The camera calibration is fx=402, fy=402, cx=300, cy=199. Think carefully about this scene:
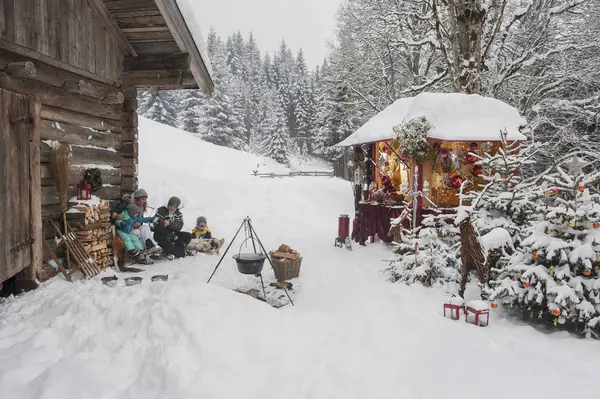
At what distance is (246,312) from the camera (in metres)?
4.91

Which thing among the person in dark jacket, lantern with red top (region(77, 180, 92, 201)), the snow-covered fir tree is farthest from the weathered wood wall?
the snow-covered fir tree

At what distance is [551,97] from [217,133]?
3091 cm

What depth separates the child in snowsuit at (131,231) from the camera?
26.2 ft

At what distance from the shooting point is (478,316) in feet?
17.5

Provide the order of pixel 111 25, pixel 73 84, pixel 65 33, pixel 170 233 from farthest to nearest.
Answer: pixel 170 233 < pixel 111 25 < pixel 73 84 < pixel 65 33

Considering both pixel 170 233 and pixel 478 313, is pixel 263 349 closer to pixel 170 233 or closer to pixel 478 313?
pixel 478 313

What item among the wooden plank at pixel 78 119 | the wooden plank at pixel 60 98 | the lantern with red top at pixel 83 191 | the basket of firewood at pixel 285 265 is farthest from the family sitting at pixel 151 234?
the basket of firewood at pixel 285 265

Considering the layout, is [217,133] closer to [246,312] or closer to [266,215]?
[266,215]

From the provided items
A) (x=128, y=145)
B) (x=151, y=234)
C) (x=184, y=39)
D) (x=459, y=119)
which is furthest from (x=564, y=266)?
(x=151, y=234)

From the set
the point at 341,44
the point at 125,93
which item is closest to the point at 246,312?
the point at 125,93

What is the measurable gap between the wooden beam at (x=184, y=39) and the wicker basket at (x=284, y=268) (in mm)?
4112

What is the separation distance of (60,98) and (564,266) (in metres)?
7.92

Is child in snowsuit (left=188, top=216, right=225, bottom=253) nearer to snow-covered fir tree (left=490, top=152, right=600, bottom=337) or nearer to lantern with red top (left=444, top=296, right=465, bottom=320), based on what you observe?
lantern with red top (left=444, top=296, right=465, bottom=320)

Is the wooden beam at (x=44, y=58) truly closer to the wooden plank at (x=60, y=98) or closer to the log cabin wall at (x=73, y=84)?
the log cabin wall at (x=73, y=84)
